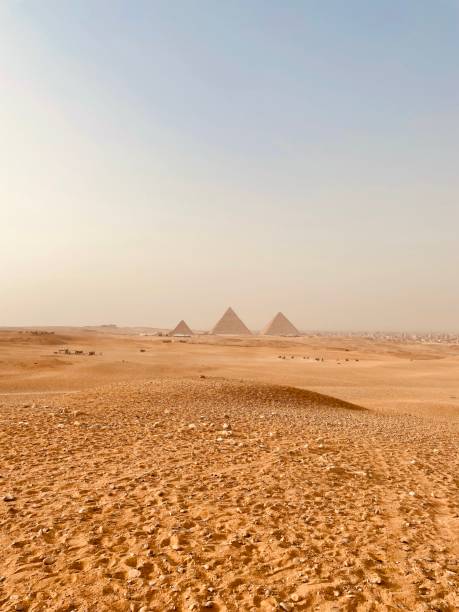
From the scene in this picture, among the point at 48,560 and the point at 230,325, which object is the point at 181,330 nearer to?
the point at 230,325

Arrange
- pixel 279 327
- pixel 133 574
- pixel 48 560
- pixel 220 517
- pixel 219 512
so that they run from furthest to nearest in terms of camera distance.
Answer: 1. pixel 279 327
2. pixel 219 512
3. pixel 220 517
4. pixel 48 560
5. pixel 133 574

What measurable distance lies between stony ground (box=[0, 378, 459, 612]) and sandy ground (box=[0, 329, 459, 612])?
0.02 metres

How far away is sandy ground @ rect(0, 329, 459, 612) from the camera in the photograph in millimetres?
4008

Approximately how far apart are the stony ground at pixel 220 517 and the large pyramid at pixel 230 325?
126m

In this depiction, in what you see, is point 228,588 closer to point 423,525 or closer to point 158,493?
point 158,493

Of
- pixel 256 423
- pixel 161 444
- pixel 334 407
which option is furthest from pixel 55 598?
pixel 334 407

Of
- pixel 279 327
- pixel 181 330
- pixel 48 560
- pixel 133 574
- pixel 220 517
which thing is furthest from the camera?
pixel 279 327

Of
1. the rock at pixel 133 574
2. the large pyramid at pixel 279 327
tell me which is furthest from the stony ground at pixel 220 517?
the large pyramid at pixel 279 327

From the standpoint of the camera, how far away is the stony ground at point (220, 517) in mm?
3992

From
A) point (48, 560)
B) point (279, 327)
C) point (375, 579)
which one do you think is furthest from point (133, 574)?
point (279, 327)

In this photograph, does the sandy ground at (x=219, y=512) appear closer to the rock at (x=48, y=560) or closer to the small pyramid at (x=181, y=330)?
the rock at (x=48, y=560)

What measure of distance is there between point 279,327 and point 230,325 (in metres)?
18.1

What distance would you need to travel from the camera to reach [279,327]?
145250 mm

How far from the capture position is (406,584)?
13.8ft
